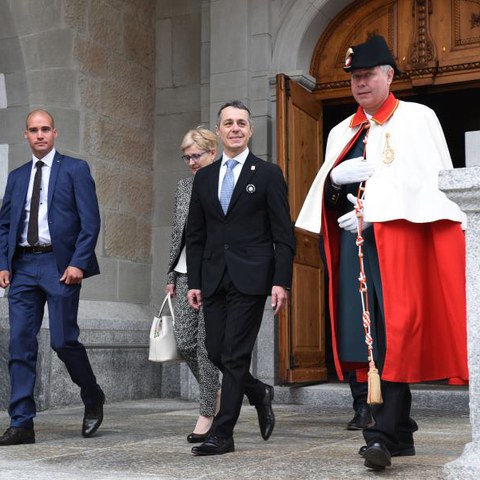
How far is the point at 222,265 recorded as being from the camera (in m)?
4.54

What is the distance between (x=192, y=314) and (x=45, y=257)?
0.82 metres

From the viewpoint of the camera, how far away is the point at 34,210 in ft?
17.0

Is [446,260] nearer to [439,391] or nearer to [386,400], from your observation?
[386,400]

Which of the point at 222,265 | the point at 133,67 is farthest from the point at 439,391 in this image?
the point at 133,67

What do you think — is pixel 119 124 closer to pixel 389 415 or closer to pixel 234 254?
pixel 234 254

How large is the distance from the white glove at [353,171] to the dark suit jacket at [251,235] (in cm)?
44

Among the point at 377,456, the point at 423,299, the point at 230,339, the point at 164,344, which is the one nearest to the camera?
the point at 377,456

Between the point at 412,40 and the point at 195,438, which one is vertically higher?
the point at 412,40

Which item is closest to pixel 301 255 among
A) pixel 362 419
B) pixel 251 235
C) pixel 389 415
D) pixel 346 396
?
pixel 346 396

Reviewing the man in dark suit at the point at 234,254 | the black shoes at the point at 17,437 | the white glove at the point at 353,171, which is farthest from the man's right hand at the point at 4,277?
the white glove at the point at 353,171

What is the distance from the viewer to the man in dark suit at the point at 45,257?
Answer: 5.10m

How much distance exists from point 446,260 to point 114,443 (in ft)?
6.47

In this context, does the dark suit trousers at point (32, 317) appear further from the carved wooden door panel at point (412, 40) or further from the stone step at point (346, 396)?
the carved wooden door panel at point (412, 40)

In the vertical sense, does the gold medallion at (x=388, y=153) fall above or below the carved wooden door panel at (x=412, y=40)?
below
